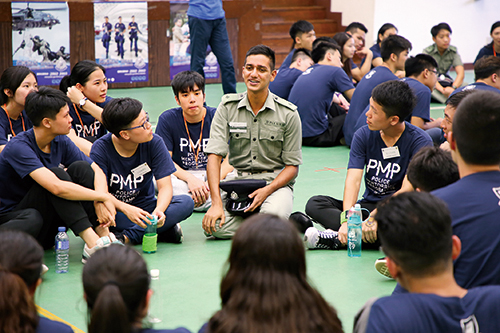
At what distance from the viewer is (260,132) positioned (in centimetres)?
388

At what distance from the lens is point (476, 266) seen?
1891 millimetres

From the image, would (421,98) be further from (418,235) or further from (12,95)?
(418,235)

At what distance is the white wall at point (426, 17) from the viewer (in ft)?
38.5

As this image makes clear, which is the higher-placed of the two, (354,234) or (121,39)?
(121,39)

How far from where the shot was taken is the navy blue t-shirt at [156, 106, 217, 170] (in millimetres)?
4316

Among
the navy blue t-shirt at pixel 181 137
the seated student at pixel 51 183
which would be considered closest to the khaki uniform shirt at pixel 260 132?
the navy blue t-shirt at pixel 181 137

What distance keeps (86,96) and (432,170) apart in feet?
9.80

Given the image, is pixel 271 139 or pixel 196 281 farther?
pixel 271 139

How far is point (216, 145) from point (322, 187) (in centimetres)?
134

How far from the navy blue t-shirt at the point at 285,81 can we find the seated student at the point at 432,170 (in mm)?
4647

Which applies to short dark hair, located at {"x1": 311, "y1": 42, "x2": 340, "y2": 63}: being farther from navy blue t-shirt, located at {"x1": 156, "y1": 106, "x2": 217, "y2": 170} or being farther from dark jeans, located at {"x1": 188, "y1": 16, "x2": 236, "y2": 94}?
navy blue t-shirt, located at {"x1": 156, "y1": 106, "x2": 217, "y2": 170}

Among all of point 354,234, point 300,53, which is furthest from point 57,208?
point 300,53

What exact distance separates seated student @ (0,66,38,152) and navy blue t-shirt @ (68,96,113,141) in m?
0.44

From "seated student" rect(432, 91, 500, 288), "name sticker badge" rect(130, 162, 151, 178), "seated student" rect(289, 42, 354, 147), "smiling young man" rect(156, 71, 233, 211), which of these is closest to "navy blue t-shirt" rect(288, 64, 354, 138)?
"seated student" rect(289, 42, 354, 147)
